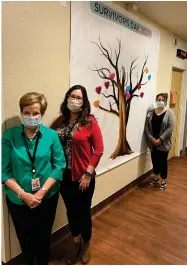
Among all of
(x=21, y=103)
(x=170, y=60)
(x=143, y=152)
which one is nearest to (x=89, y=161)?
(x=21, y=103)

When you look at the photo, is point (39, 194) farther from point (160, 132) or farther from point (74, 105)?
point (160, 132)

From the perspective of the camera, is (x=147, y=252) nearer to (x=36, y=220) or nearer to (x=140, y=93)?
(x=36, y=220)

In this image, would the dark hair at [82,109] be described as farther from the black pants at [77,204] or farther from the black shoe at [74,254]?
the black shoe at [74,254]

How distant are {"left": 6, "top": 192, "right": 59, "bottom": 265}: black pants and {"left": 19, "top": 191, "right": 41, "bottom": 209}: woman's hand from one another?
0.09m

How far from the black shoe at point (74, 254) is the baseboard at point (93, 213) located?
0.47ft

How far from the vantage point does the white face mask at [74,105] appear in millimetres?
1775

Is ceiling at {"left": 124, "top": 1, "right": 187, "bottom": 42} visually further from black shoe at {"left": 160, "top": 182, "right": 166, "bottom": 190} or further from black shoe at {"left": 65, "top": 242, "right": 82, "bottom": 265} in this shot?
black shoe at {"left": 65, "top": 242, "right": 82, "bottom": 265}

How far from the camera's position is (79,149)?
5.94 feet

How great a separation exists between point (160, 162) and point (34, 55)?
255cm

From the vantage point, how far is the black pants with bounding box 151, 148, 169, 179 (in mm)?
3487

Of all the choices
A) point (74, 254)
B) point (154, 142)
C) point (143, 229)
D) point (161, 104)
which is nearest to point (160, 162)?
point (154, 142)

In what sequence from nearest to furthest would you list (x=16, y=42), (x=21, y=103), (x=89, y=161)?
1. (x=21, y=103)
2. (x=16, y=42)
3. (x=89, y=161)

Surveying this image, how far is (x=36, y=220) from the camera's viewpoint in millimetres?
1601

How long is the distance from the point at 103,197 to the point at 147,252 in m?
0.89
